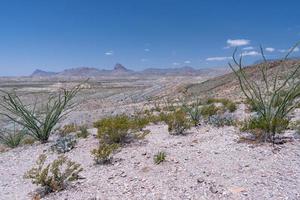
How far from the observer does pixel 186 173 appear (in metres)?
6.08

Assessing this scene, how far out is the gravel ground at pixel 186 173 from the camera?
5277 mm

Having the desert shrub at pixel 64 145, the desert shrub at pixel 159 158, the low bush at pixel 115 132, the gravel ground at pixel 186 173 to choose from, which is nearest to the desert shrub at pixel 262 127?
the gravel ground at pixel 186 173

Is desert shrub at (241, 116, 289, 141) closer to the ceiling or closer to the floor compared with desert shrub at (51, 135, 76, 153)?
closer to the ceiling

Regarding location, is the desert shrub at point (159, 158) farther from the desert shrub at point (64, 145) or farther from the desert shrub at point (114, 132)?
the desert shrub at point (64, 145)

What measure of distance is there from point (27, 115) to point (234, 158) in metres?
6.34

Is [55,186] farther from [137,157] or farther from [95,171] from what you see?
[137,157]

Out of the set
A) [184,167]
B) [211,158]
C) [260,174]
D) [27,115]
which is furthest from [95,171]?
[27,115]

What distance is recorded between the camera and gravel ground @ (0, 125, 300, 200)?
5.28 metres

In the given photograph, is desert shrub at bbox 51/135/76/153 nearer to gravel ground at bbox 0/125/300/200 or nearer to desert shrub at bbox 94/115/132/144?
gravel ground at bbox 0/125/300/200

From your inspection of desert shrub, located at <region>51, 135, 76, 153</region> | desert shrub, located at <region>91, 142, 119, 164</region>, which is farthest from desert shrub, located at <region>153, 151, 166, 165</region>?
desert shrub, located at <region>51, 135, 76, 153</region>

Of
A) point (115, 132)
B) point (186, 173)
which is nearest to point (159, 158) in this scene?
point (186, 173)

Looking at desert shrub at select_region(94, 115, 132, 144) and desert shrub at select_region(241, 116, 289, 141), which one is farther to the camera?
desert shrub at select_region(94, 115, 132, 144)

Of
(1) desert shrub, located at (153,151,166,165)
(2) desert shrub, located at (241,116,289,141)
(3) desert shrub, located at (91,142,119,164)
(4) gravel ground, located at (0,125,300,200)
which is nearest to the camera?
(4) gravel ground, located at (0,125,300,200)

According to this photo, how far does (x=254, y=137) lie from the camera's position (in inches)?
304
